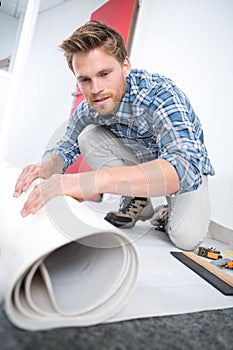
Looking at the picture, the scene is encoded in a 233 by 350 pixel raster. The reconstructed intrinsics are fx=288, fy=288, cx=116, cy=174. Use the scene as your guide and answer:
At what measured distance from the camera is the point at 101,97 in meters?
0.96

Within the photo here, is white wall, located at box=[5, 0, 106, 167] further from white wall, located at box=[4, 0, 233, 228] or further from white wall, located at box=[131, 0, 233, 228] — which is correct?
white wall, located at box=[131, 0, 233, 228]

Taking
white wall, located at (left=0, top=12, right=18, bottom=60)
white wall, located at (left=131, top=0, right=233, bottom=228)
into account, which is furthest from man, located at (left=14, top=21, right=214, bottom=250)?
white wall, located at (left=0, top=12, right=18, bottom=60)

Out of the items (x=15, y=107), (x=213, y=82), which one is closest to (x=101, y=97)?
(x=213, y=82)

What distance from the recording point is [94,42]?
0.91 meters

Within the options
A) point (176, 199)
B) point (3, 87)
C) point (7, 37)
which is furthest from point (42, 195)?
point (7, 37)

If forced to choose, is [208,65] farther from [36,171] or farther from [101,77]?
[36,171]

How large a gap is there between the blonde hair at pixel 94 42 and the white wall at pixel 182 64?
81cm

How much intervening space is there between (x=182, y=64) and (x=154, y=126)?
118cm

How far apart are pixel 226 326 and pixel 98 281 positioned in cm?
26

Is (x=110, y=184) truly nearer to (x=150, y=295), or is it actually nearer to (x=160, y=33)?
(x=150, y=295)

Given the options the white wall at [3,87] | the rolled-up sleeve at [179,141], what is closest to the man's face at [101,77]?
the rolled-up sleeve at [179,141]

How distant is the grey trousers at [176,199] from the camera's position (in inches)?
46.3

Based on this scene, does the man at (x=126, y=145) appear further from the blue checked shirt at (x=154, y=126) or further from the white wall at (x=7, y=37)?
the white wall at (x=7, y=37)

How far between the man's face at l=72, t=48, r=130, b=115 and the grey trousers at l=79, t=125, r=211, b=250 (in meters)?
0.29
